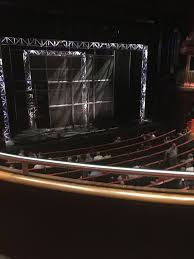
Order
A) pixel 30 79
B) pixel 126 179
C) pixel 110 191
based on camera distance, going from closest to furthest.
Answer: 1. pixel 110 191
2. pixel 126 179
3. pixel 30 79

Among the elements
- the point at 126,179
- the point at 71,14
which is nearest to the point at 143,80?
the point at 71,14

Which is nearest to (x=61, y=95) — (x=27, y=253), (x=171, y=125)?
(x=171, y=125)

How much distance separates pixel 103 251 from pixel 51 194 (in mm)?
503

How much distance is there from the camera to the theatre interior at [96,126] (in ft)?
5.63

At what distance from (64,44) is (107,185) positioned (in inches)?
286

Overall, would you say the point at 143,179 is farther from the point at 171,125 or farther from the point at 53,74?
the point at 171,125

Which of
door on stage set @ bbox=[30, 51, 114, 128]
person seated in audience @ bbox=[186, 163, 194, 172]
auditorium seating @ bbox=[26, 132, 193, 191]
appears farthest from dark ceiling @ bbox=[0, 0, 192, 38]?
Result: person seated in audience @ bbox=[186, 163, 194, 172]

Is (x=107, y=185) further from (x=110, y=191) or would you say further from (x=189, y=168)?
(x=189, y=168)

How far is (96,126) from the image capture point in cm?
947

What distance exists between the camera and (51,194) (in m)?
1.77

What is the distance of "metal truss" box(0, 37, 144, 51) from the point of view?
25.1ft

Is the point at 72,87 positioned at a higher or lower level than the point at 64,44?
lower

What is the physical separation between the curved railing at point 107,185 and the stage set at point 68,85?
20.9 feet

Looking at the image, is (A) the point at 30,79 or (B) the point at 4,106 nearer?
(B) the point at 4,106
